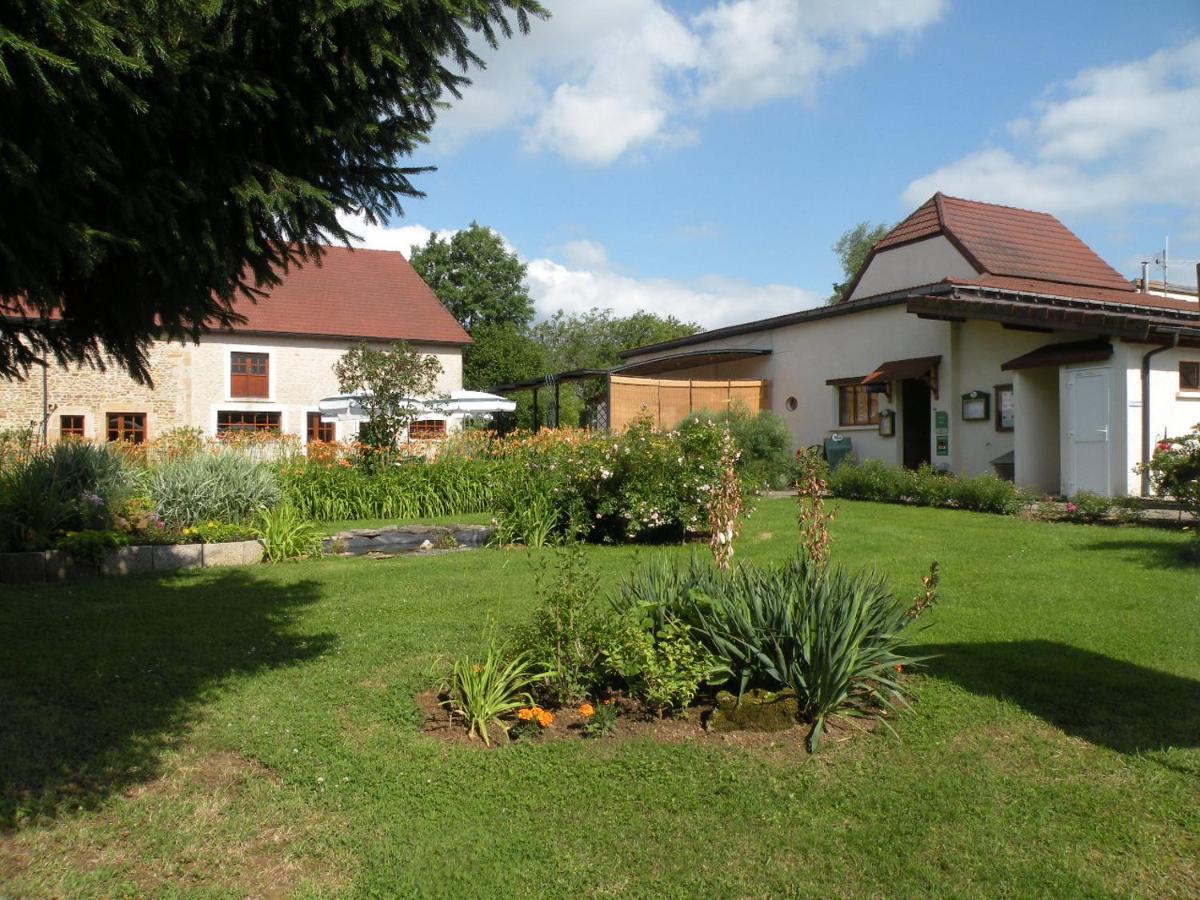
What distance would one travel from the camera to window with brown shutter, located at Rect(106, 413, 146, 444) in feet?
97.7

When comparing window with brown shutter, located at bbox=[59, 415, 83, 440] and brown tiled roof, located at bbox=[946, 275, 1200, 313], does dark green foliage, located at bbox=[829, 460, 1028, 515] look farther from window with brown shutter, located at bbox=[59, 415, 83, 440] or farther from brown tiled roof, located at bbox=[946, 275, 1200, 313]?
window with brown shutter, located at bbox=[59, 415, 83, 440]

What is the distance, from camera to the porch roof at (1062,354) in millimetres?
14078

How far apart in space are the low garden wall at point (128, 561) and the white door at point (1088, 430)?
12.0m

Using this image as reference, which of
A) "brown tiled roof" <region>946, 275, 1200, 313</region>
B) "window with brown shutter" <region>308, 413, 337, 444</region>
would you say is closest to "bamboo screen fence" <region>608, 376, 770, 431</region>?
"brown tiled roof" <region>946, 275, 1200, 313</region>

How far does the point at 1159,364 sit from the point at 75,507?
14853 mm

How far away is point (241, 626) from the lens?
23.3 ft

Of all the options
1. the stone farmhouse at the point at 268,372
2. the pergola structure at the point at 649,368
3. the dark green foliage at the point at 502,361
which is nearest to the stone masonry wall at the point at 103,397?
the stone farmhouse at the point at 268,372

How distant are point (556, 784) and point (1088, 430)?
42.4ft

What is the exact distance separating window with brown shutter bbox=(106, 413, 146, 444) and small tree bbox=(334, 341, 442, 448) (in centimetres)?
1699

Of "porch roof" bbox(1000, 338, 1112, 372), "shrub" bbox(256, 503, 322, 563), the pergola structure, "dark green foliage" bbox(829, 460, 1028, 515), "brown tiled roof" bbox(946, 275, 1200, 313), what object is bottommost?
"shrub" bbox(256, 503, 322, 563)

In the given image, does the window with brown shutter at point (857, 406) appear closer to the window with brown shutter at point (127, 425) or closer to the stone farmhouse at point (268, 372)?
the stone farmhouse at point (268, 372)

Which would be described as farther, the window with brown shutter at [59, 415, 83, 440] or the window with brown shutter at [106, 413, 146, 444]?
the window with brown shutter at [106, 413, 146, 444]

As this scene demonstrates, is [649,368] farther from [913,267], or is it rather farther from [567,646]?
[567,646]

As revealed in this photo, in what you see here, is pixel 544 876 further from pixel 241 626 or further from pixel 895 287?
pixel 895 287
